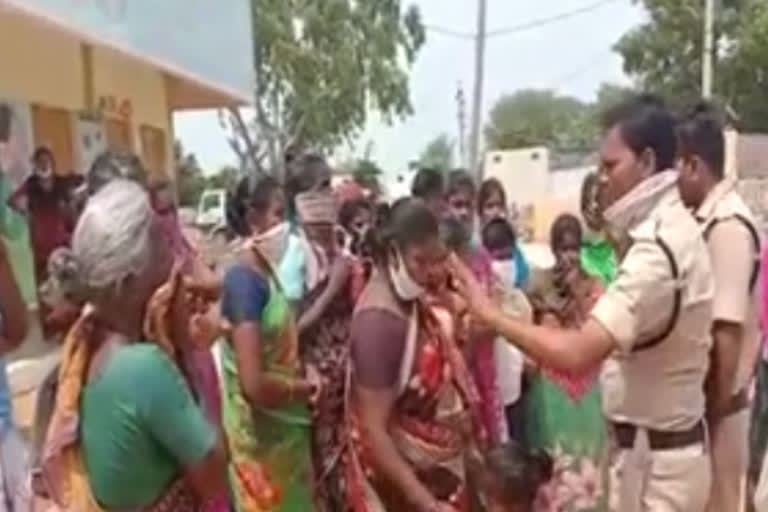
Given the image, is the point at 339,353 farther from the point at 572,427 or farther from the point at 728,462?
the point at 572,427

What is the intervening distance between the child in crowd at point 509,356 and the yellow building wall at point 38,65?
2698 millimetres

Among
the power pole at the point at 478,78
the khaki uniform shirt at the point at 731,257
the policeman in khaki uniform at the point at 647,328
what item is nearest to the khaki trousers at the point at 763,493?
the khaki uniform shirt at the point at 731,257

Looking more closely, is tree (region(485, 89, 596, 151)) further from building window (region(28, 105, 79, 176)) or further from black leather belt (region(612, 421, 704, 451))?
black leather belt (region(612, 421, 704, 451))

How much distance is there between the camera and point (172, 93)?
15.6m

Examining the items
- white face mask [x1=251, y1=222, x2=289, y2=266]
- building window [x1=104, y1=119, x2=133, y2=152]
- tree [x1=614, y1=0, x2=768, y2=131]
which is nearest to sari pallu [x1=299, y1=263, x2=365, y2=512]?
white face mask [x1=251, y1=222, x2=289, y2=266]

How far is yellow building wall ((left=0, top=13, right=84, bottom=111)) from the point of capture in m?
9.84

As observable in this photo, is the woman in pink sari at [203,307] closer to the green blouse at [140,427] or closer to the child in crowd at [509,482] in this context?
the green blouse at [140,427]

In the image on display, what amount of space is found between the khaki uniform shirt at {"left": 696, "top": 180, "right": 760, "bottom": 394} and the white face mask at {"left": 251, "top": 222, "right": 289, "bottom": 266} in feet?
4.94

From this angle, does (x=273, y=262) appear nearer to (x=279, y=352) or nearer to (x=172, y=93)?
(x=279, y=352)

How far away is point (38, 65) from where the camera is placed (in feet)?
34.6

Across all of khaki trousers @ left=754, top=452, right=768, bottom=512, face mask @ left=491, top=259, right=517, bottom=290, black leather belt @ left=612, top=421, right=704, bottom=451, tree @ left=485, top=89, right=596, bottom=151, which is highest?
face mask @ left=491, top=259, right=517, bottom=290

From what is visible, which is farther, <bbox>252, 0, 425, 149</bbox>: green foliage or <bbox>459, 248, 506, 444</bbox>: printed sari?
<bbox>252, 0, 425, 149</bbox>: green foliage

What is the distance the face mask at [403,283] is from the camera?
17.9 ft

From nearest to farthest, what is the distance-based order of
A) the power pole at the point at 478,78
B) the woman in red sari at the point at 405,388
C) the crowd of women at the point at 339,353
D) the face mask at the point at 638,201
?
1. the crowd of women at the point at 339,353
2. the face mask at the point at 638,201
3. the woman in red sari at the point at 405,388
4. the power pole at the point at 478,78
